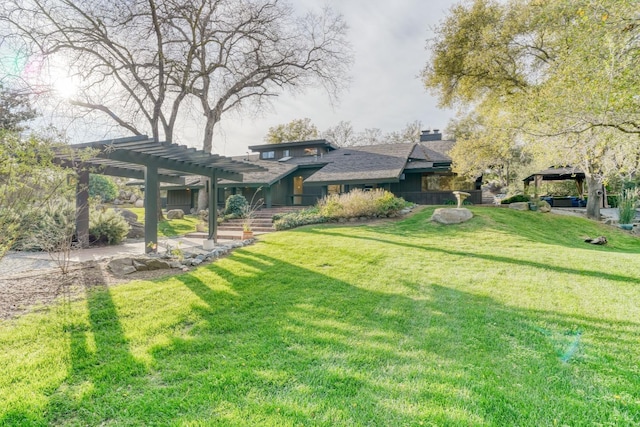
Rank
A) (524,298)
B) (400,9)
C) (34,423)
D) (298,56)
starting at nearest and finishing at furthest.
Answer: (34,423)
(524,298)
(400,9)
(298,56)

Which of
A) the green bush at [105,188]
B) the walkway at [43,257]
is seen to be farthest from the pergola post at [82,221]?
the green bush at [105,188]

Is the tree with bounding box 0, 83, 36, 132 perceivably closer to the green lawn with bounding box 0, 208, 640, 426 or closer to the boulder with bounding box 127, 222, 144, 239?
the boulder with bounding box 127, 222, 144, 239

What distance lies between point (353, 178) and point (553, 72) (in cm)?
980

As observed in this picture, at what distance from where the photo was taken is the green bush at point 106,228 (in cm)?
1068

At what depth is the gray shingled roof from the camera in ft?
56.5

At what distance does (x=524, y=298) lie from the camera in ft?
16.6

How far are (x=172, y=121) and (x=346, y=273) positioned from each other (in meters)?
16.4

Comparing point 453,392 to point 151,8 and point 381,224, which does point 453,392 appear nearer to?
point 381,224

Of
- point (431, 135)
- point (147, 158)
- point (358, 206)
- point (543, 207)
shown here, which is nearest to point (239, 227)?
point (358, 206)

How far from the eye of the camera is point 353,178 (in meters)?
17.5

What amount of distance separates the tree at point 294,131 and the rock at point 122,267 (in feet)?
101

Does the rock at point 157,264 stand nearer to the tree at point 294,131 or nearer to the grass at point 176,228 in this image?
the grass at point 176,228

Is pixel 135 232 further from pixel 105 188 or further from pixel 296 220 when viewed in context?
pixel 105 188

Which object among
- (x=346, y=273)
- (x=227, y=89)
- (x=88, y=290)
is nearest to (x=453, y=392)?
(x=346, y=273)
